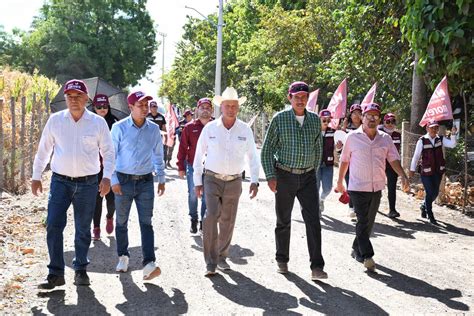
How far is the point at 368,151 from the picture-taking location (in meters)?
7.86

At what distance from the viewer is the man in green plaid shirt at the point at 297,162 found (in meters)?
7.24

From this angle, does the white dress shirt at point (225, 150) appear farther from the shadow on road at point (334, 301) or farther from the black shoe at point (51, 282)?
the black shoe at point (51, 282)

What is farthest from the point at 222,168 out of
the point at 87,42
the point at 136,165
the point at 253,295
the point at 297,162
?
the point at 87,42

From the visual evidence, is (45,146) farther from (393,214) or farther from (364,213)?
(393,214)

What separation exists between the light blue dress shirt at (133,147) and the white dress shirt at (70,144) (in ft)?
1.95

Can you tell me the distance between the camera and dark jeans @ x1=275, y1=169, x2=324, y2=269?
732 centimetres

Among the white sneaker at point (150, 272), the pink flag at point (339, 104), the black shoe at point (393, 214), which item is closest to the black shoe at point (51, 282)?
the white sneaker at point (150, 272)

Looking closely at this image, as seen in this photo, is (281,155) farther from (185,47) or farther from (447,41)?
(185,47)

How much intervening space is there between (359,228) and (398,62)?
10.3 meters

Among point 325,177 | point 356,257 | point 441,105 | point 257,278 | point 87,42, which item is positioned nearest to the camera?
point 257,278

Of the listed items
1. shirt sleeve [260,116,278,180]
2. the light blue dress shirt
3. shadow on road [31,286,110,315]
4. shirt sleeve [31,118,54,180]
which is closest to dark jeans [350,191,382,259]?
shirt sleeve [260,116,278,180]

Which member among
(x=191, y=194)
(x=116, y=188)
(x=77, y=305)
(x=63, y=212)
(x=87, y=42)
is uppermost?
(x=87, y=42)

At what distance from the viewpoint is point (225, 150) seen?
7.43 meters

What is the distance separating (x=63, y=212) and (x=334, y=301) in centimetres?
279
